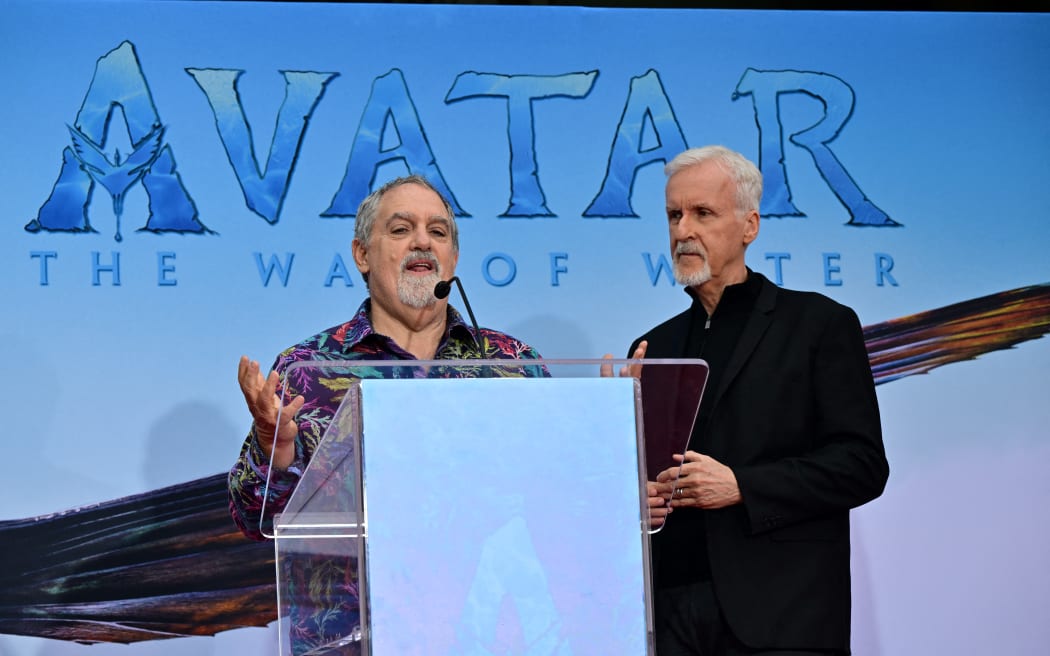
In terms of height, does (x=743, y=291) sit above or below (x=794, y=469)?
above

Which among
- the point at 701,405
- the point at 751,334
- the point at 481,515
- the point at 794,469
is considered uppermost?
Result: the point at 751,334

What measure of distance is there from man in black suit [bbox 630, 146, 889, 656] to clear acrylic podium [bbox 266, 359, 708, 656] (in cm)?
84

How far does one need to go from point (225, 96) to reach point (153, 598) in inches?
55.9

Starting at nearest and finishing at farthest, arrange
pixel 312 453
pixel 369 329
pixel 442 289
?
pixel 312 453 < pixel 442 289 < pixel 369 329

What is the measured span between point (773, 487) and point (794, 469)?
0.20 feet

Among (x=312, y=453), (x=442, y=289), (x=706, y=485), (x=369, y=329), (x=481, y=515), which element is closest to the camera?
(x=481, y=515)

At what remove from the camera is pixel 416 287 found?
2.98 m

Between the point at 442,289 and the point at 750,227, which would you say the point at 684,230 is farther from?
the point at 442,289

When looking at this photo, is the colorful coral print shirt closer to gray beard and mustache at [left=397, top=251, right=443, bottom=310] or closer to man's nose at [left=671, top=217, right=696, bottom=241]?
gray beard and mustache at [left=397, top=251, right=443, bottom=310]

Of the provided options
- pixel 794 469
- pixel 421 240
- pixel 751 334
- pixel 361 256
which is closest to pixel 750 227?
pixel 751 334

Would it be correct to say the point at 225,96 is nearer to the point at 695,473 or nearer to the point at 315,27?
the point at 315,27

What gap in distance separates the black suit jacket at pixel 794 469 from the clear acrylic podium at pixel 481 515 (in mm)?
951

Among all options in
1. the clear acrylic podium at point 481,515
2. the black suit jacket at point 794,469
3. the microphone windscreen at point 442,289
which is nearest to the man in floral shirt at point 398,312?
the microphone windscreen at point 442,289

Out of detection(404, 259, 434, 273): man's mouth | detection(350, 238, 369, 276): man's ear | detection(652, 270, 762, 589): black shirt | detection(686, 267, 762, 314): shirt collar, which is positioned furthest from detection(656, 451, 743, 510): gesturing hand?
detection(350, 238, 369, 276): man's ear
